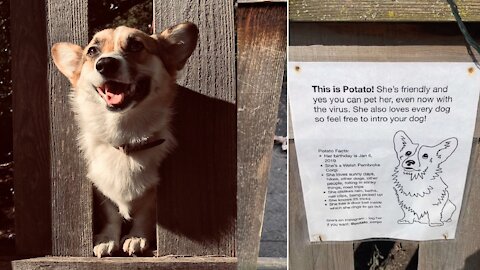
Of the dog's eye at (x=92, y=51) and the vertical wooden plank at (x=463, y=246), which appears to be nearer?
the dog's eye at (x=92, y=51)

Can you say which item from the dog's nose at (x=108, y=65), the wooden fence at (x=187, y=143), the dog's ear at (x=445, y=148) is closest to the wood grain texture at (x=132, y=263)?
the wooden fence at (x=187, y=143)

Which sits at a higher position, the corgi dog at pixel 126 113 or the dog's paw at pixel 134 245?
the corgi dog at pixel 126 113

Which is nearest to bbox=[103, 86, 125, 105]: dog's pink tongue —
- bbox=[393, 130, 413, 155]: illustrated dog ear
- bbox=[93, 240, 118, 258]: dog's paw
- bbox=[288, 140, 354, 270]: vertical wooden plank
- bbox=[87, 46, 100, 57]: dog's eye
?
bbox=[87, 46, 100, 57]: dog's eye

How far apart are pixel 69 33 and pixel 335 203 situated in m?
0.96

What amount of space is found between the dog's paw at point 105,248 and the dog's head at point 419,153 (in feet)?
3.02

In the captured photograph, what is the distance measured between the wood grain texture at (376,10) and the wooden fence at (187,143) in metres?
0.07

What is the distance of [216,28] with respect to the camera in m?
2.03

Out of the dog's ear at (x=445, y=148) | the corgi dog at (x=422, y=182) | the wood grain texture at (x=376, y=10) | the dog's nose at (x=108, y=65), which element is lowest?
the corgi dog at (x=422, y=182)

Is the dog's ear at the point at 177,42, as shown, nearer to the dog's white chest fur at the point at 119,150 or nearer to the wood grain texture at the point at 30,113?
the dog's white chest fur at the point at 119,150

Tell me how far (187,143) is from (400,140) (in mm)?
642

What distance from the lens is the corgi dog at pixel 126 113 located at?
6.47ft

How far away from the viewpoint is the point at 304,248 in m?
2.10

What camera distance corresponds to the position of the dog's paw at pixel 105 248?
6.88 ft

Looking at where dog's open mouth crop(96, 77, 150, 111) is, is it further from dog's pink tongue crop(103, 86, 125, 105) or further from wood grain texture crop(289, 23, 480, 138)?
wood grain texture crop(289, 23, 480, 138)
